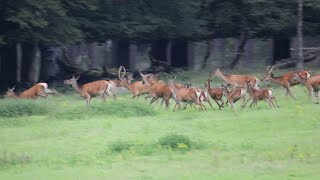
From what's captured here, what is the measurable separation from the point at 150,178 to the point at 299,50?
22733 mm

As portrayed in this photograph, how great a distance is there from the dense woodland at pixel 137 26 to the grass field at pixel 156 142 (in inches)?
449

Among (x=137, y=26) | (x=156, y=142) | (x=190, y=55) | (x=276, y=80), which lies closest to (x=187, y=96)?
(x=276, y=80)

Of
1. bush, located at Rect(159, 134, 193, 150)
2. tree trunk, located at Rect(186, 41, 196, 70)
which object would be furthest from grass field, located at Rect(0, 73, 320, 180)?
tree trunk, located at Rect(186, 41, 196, 70)

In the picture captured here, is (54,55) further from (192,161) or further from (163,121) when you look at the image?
(192,161)

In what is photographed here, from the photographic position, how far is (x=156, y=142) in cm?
1602

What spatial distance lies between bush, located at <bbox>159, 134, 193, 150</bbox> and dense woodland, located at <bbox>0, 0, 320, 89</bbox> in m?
18.8

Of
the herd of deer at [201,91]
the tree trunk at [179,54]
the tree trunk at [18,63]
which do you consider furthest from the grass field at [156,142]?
the tree trunk at [179,54]

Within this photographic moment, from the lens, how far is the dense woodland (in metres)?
34.7

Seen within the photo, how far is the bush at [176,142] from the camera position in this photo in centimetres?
1541

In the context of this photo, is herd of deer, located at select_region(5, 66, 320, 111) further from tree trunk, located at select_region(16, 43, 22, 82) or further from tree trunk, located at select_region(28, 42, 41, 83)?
tree trunk, located at select_region(16, 43, 22, 82)

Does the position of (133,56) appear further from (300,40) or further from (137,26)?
(300,40)

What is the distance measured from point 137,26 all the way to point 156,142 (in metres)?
22.5

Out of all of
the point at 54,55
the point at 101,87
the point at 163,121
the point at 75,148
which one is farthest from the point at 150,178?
the point at 54,55

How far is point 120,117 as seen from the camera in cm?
2112
